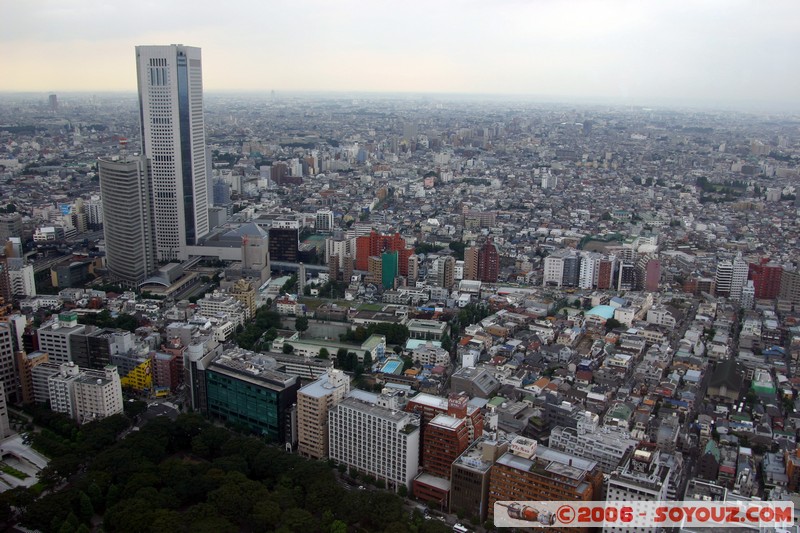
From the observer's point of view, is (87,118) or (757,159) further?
(87,118)

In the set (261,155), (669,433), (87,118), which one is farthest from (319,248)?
(87,118)

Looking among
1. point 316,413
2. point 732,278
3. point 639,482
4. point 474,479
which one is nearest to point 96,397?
point 316,413

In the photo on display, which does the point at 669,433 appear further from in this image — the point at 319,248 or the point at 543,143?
the point at 543,143

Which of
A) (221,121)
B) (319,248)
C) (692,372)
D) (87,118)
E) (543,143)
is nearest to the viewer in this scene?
(692,372)

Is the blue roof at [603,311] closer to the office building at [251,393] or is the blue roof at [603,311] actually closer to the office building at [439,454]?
the office building at [439,454]

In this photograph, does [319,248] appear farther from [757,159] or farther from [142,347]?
[757,159]

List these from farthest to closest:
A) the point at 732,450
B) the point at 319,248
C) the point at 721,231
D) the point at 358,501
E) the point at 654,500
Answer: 1. the point at 721,231
2. the point at 319,248
3. the point at 732,450
4. the point at 358,501
5. the point at 654,500

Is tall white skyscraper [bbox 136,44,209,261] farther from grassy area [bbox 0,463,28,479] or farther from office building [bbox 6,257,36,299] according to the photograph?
grassy area [bbox 0,463,28,479]
